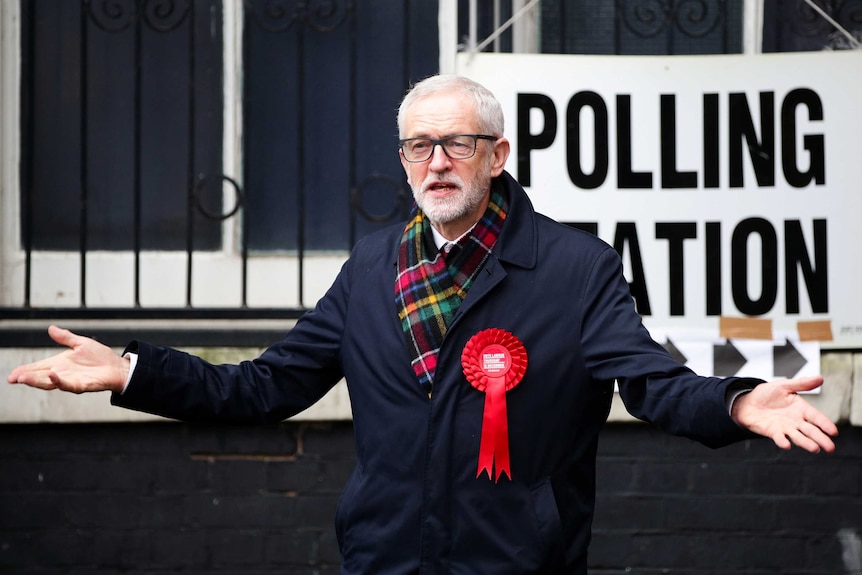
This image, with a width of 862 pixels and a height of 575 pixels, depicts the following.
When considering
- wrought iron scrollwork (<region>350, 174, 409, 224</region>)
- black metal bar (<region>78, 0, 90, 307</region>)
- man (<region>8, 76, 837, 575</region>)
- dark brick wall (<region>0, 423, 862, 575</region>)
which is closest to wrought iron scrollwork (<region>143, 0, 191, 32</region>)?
black metal bar (<region>78, 0, 90, 307</region>)

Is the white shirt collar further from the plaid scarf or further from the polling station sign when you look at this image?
the polling station sign

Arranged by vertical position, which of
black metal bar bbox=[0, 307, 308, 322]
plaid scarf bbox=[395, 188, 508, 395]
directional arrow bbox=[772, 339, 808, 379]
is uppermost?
plaid scarf bbox=[395, 188, 508, 395]

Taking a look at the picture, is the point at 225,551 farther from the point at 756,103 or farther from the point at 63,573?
the point at 756,103

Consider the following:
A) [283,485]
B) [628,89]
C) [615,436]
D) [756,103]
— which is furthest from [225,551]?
[756,103]

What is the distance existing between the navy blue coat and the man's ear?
6 centimetres

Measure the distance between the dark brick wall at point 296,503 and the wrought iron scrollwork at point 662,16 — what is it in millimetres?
1570

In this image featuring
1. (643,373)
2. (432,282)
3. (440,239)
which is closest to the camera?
(643,373)

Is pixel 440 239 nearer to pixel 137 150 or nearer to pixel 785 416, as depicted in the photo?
pixel 785 416

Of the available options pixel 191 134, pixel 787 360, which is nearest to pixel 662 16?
pixel 787 360

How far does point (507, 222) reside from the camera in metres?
2.84

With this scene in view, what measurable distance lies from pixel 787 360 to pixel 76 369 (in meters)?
2.94

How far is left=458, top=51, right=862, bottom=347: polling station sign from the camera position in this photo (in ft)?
15.8

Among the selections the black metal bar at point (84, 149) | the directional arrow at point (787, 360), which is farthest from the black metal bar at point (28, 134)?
the directional arrow at point (787, 360)

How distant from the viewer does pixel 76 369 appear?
2.74m
